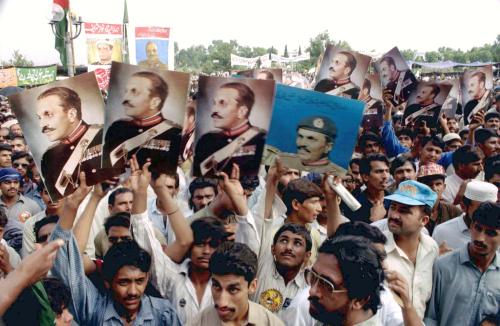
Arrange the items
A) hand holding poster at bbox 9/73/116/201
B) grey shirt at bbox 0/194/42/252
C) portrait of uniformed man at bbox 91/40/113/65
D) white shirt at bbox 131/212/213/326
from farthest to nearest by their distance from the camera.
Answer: portrait of uniformed man at bbox 91/40/113/65 → grey shirt at bbox 0/194/42/252 → white shirt at bbox 131/212/213/326 → hand holding poster at bbox 9/73/116/201

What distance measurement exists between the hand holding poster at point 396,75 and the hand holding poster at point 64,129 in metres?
5.42

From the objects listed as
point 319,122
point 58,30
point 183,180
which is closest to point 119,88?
point 319,122

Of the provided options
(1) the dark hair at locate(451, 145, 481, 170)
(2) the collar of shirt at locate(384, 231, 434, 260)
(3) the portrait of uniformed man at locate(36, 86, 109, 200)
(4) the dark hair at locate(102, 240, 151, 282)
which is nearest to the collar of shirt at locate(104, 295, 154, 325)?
(4) the dark hair at locate(102, 240, 151, 282)

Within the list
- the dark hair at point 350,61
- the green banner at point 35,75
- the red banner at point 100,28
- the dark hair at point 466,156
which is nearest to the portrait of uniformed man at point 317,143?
the dark hair at point 466,156

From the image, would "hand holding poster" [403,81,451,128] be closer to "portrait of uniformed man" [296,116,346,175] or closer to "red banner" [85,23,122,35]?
"portrait of uniformed man" [296,116,346,175]

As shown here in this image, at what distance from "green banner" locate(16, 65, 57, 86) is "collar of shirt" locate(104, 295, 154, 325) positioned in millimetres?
15856

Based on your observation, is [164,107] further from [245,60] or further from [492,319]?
[245,60]

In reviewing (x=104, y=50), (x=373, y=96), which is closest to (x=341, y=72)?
(x=373, y=96)

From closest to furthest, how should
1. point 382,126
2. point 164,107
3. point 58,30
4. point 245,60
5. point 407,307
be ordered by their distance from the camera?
point 407,307 → point 164,107 → point 382,126 → point 58,30 → point 245,60

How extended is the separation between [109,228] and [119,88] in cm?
98

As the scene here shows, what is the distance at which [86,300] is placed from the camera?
2553 mm

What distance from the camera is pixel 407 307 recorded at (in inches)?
87.3

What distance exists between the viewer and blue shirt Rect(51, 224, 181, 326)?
8.24 feet

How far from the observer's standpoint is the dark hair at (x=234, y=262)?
8.18 ft
